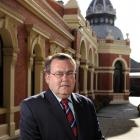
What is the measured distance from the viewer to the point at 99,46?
3378 centimetres

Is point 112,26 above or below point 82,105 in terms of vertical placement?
above

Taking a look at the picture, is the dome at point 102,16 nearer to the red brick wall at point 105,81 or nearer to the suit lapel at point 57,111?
the red brick wall at point 105,81

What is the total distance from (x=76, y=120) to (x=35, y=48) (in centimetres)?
1134

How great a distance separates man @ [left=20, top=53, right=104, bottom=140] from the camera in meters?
2.79

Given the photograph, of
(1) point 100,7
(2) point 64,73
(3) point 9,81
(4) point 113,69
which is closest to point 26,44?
(3) point 9,81

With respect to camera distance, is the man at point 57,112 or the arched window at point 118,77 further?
the arched window at point 118,77

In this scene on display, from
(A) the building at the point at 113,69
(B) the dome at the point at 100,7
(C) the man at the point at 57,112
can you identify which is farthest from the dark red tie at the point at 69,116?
(B) the dome at the point at 100,7

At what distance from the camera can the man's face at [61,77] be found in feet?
9.39

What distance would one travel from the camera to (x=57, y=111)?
9.36 feet

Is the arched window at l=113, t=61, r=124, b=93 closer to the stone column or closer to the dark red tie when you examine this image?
the stone column

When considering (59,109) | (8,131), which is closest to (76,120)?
(59,109)

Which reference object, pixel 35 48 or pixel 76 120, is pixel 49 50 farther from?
pixel 76 120

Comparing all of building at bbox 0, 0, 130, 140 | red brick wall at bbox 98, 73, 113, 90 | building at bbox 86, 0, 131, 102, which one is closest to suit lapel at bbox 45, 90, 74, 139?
building at bbox 0, 0, 130, 140

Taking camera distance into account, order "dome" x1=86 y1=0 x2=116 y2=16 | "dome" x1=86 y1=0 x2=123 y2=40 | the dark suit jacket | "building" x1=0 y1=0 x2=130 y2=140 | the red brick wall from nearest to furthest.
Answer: the dark suit jacket, "building" x1=0 y1=0 x2=130 y2=140, the red brick wall, "dome" x1=86 y1=0 x2=123 y2=40, "dome" x1=86 y1=0 x2=116 y2=16
